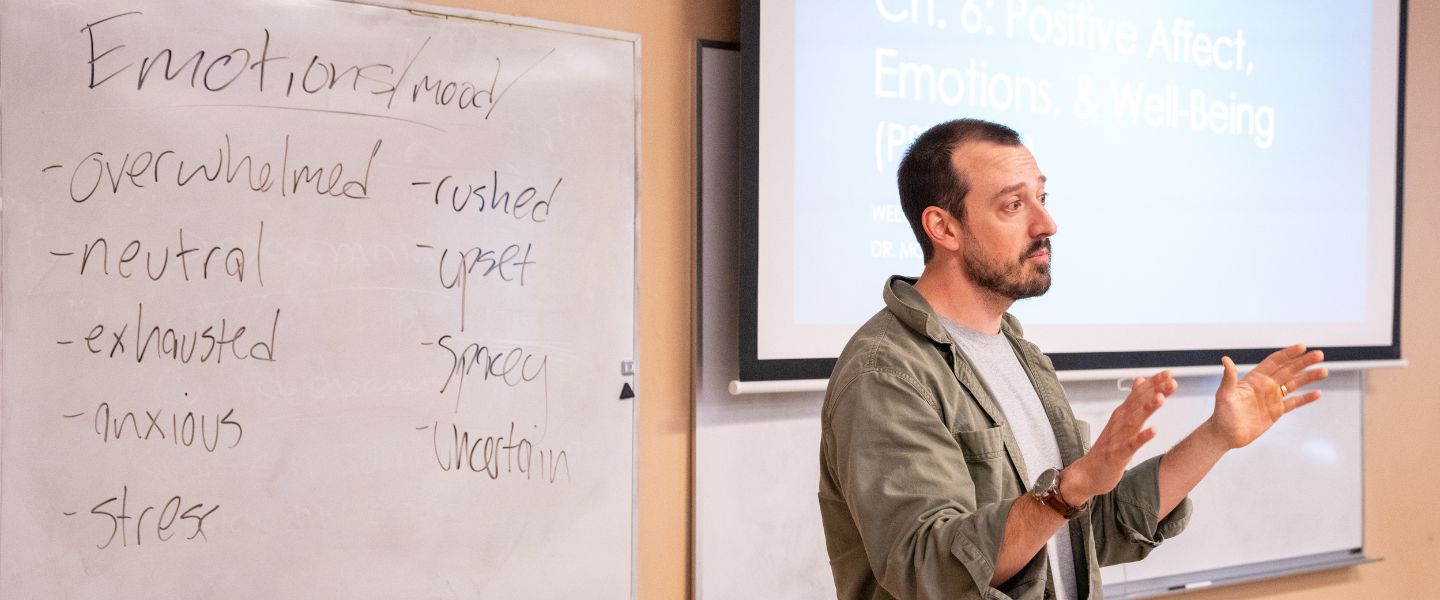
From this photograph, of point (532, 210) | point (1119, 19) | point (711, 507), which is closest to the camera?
point (532, 210)

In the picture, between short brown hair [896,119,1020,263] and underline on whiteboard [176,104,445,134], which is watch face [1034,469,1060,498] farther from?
underline on whiteboard [176,104,445,134]

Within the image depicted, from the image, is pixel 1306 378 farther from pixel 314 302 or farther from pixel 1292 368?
pixel 314 302

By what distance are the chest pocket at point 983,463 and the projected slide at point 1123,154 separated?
0.98 m

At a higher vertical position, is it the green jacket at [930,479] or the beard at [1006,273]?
the beard at [1006,273]

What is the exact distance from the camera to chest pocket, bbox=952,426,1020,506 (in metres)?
1.28

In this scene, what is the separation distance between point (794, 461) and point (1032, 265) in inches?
42.3

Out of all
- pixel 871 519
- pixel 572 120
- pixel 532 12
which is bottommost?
pixel 871 519

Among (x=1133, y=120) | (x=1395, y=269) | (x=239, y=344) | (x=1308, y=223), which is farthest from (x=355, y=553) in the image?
(x=1395, y=269)

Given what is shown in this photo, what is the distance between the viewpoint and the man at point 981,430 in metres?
1.12

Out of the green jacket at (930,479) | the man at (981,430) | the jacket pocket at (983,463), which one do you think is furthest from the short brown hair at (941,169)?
the jacket pocket at (983,463)

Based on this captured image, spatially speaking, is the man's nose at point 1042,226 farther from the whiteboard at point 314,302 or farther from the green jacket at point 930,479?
the whiteboard at point 314,302

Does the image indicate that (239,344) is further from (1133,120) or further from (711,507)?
(1133,120)

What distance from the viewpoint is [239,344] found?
1.89 meters

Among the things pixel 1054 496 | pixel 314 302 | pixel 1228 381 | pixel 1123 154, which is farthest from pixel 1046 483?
pixel 1123 154
